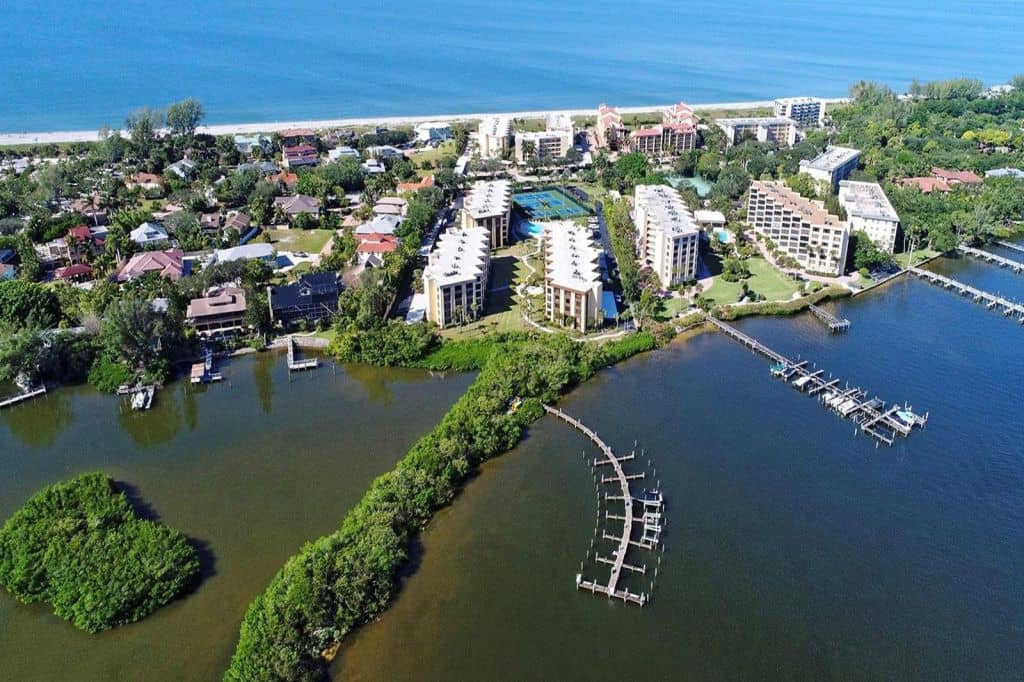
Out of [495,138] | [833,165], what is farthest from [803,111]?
[495,138]

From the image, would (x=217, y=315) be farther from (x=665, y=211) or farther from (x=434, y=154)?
(x=434, y=154)

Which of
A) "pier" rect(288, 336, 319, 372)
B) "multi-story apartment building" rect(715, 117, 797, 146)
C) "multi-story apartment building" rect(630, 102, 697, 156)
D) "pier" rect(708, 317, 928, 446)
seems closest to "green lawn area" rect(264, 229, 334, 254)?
"pier" rect(288, 336, 319, 372)

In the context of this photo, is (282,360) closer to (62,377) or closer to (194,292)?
(194,292)

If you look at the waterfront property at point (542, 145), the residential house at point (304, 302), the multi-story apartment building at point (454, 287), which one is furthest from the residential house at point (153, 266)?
the waterfront property at point (542, 145)

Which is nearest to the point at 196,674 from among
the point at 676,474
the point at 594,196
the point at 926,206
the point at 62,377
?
the point at 676,474

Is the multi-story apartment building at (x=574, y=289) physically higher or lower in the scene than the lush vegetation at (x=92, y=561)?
higher

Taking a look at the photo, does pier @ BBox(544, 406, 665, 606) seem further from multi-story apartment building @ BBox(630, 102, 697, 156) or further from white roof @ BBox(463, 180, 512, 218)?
multi-story apartment building @ BBox(630, 102, 697, 156)

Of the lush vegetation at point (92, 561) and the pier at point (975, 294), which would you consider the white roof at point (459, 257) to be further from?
the pier at point (975, 294)
